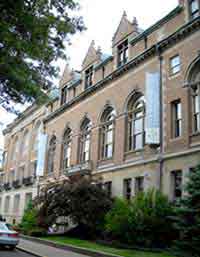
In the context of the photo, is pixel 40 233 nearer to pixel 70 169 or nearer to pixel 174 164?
pixel 70 169

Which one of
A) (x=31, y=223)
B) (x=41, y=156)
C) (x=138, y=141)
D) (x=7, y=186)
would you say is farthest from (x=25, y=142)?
(x=138, y=141)

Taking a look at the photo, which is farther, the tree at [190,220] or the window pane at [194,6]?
the window pane at [194,6]

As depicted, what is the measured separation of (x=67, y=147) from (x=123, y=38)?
13144 millimetres

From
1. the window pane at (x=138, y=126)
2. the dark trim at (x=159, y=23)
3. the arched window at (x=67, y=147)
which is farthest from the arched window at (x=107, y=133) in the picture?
the arched window at (x=67, y=147)

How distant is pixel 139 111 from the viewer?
2756 centimetres

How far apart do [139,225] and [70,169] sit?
1477 centimetres

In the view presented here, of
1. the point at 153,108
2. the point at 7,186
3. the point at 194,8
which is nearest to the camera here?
the point at 194,8

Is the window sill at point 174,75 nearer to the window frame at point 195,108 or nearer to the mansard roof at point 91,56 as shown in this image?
the window frame at point 195,108

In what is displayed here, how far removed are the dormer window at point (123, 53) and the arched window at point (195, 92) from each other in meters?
8.73

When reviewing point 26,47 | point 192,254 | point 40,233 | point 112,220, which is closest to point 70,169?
point 40,233

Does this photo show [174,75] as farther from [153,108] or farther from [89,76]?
[89,76]

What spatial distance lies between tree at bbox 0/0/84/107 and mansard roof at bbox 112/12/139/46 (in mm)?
17533

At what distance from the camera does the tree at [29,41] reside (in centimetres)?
1180

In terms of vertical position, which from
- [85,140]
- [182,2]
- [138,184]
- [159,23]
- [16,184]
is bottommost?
[138,184]
